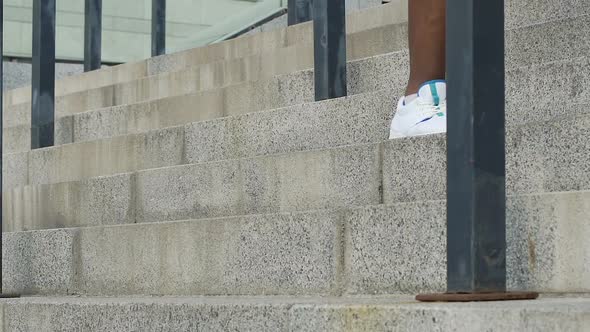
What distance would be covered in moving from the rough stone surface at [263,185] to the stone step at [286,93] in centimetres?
41

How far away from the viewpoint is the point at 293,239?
329 cm

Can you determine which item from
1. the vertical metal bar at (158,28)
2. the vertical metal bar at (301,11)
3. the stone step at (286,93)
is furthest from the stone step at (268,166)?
the vertical metal bar at (158,28)

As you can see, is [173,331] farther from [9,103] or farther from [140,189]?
[9,103]

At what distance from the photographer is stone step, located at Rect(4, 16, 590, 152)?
3406 millimetres

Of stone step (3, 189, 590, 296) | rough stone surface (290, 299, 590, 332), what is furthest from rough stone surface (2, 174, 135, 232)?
rough stone surface (290, 299, 590, 332)

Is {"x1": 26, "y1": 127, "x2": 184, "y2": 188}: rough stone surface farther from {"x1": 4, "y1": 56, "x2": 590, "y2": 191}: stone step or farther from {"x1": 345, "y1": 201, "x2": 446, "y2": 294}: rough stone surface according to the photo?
{"x1": 345, "y1": 201, "x2": 446, "y2": 294}: rough stone surface

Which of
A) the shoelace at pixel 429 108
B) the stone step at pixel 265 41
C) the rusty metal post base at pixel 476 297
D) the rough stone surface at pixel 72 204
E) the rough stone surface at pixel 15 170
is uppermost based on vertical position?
the stone step at pixel 265 41

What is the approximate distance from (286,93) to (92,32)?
2.81 metres

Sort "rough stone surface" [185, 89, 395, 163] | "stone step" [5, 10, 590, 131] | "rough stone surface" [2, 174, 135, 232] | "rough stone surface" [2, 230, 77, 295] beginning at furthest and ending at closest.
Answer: "rough stone surface" [2, 174, 135, 232]
"rough stone surface" [2, 230, 77, 295]
"rough stone surface" [185, 89, 395, 163]
"stone step" [5, 10, 590, 131]

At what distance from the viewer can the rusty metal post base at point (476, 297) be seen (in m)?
2.43

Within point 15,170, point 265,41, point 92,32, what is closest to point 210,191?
point 15,170

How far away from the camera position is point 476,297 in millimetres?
2436

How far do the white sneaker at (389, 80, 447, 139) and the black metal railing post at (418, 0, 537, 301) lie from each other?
2.62 ft

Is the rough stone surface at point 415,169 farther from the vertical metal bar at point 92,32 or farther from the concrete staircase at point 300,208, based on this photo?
the vertical metal bar at point 92,32
